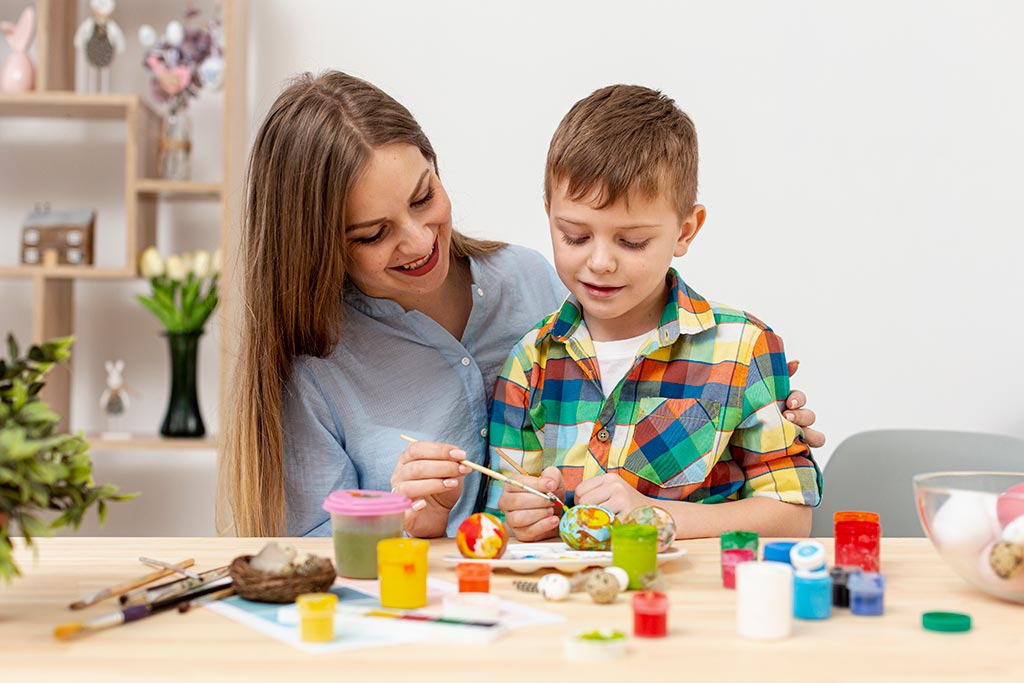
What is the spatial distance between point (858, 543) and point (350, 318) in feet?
2.98

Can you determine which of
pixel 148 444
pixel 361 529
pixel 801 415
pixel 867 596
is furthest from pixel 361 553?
pixel 148 444

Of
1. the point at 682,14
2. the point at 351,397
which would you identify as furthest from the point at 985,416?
the point at 351,397

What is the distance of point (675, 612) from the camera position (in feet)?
3.09

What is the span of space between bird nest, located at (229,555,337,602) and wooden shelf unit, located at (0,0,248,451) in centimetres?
171

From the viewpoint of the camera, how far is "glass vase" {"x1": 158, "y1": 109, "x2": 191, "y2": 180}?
2844 millimetres

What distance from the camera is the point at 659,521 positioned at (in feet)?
3.65

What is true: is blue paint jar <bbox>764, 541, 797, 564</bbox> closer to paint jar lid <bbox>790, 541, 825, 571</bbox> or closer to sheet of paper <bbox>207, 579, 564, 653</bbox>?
paint jar lid <bbox>790, 541, 825, 571</bbox>

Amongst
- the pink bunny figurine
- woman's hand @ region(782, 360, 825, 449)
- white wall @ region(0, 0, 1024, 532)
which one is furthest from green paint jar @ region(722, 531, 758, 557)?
the pink bunny figurine

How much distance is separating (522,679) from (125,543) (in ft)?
2.10

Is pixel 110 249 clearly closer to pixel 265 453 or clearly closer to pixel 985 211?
pixel 265 453

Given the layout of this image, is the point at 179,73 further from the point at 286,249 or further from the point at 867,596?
the point at 867,596

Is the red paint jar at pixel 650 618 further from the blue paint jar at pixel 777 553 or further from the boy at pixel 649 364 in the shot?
the boy at pixel 649 364

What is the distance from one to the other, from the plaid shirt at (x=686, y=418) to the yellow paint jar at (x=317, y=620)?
67cm

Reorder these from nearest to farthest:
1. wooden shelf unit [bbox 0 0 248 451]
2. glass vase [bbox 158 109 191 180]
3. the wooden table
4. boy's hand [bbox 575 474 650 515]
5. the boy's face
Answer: the wooden table, boy's hand [bbox 575 474 650 515], the boy's face, wooden shelf unit [bbox 0 0 248 451], glass vase [bbox 158 109 191 180]
